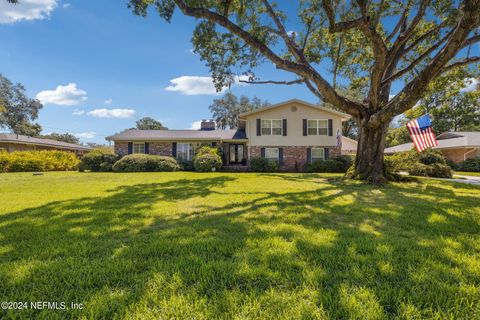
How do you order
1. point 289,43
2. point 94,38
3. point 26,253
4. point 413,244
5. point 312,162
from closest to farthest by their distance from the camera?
point 26,253, point 413,244, point 289,43, point 94,38, point 312,162

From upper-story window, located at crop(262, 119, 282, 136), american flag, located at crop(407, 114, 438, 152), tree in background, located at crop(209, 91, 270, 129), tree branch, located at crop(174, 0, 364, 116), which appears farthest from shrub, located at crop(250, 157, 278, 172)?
tree in background, located at crop(209, 91, 270, 129)

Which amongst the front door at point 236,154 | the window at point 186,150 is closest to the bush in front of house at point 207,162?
the window at point 186,150

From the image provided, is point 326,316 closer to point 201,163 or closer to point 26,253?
point 26,253

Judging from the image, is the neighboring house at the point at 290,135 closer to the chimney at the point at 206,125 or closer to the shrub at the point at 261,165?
the shrub at the point at 261,165

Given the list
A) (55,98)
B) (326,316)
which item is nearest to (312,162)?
(326,316)

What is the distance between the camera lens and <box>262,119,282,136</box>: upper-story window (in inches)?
746

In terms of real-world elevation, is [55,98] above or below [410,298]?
above

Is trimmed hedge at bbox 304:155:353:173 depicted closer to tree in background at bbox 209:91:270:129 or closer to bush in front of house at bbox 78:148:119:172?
bush in front of house at bbox 78:148:119:172

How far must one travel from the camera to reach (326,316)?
1671 mm

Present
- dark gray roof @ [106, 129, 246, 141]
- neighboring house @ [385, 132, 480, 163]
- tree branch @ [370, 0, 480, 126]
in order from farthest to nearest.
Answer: neighboring house @ [385, 132, 480, 163] < dark gray roof @ [106, 129, 246, 141] < tree branch @ [370, 0, 480, 126]

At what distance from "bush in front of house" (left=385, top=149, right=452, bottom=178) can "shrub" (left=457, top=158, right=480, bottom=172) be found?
689cm

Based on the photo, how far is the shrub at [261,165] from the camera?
17859mm

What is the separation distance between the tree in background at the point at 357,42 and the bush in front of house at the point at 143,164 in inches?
285

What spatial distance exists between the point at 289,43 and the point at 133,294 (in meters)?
10.3
